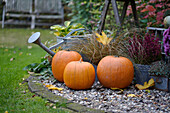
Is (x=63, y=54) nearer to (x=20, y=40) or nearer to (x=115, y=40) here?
(x=115, y=40)

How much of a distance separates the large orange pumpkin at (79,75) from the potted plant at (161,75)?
775 millimetres

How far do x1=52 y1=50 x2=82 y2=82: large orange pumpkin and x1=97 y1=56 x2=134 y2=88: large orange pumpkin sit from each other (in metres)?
0.42

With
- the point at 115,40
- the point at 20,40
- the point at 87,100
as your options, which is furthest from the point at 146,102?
the point at 20,40

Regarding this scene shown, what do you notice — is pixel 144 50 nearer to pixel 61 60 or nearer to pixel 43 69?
pixel 61 60

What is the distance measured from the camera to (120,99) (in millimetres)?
2484

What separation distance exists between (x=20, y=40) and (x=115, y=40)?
174 inches

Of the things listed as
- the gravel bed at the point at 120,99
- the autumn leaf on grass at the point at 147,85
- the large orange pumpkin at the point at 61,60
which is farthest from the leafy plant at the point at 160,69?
the large orange pumpkin at the point at 61,60

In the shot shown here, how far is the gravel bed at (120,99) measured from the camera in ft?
7.34

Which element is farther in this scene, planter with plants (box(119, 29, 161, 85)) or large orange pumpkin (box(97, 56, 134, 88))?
planter with plants (box(119, 29, 161, 85))

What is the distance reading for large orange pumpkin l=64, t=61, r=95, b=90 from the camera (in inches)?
107

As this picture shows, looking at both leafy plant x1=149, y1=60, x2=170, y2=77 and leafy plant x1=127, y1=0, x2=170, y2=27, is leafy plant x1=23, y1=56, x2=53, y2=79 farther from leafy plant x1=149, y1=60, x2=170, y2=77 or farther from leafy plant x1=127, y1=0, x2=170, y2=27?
leafy plant x1=127, y1=0, x2=170, y2=27

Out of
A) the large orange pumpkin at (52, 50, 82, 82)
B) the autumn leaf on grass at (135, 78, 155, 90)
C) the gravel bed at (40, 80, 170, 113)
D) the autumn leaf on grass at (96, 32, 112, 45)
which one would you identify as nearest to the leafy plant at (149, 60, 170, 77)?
the autumn leaf on grass at (135, 78, 155, 90)

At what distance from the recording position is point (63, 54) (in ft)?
10.0

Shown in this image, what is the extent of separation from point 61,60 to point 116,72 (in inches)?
29.9
